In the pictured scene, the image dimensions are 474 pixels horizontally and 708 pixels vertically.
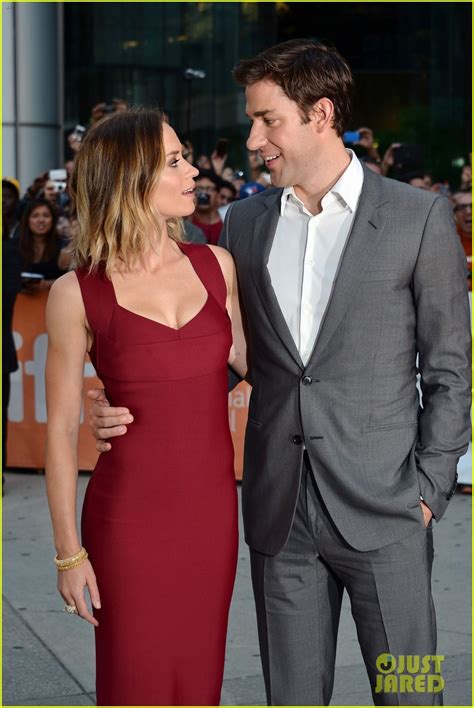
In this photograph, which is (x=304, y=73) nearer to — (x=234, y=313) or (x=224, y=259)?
(x=224, y=259)

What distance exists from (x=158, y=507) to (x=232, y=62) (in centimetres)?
2436

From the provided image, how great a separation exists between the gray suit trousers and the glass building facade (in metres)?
21.1

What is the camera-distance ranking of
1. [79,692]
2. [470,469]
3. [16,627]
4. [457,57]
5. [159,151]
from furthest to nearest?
[457,57] → [470,469] → [16,627] → [79,692] → [159,151]

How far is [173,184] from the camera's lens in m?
2.98

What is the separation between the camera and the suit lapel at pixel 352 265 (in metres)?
2.94

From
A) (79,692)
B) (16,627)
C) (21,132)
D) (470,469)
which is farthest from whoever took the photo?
(21,132)

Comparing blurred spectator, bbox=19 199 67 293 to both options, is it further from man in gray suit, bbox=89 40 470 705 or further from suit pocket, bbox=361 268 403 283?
suit pocket, bbox=361 268 403 283

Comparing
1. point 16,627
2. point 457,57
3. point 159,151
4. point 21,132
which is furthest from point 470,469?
point 457,57

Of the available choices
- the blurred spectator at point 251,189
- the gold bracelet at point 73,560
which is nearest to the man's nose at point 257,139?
the gold bracelet at point 73,560

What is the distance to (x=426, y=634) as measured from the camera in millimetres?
3068

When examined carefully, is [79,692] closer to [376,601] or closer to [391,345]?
[376,601]

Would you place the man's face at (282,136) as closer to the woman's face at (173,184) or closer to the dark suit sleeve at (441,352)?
the woman's face at (173,184)

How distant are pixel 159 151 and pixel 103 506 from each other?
37.1 inches

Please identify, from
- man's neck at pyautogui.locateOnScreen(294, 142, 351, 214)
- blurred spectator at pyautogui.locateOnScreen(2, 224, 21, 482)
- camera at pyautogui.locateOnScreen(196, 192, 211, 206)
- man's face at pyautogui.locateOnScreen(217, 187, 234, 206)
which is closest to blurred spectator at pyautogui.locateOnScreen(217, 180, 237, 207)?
man's face at pyautogui.locateOnScreen(217, 187, 234, 206)
